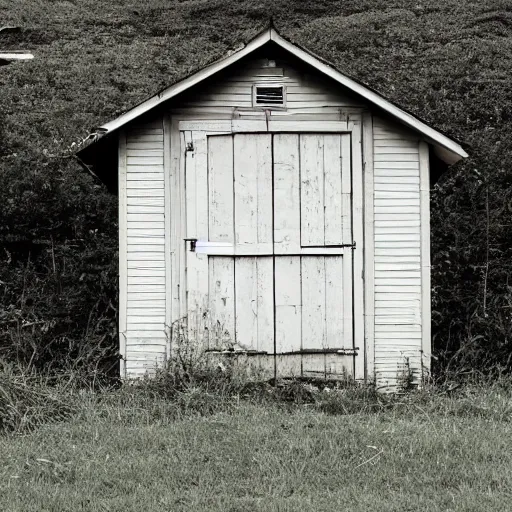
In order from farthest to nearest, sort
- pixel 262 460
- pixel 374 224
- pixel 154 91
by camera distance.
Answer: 1. pixel 154 91
2. pixel 374 224
3. pixel 262 460

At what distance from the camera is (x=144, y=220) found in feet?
28.2

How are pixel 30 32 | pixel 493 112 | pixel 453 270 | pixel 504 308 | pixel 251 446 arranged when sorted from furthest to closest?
pixel 30 32 < pixel 493 112 < pixel 453 270 < pixel 504 308 < pixel 251 446

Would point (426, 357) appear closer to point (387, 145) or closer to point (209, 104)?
point (387, 145)

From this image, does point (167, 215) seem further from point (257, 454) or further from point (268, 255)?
point (257, 454)

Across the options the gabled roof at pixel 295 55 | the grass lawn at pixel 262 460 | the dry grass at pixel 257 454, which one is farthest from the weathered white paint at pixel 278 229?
the grass lawn at pixel 262 460

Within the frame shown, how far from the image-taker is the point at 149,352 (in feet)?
28.0

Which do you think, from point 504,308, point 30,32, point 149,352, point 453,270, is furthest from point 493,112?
point 30,32

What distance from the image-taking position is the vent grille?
8.52 m

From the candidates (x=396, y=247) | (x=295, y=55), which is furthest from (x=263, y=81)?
(x=396, y=247)

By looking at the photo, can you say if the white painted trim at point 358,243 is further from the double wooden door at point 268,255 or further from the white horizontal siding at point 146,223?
the white horizontal siding at point 146,223

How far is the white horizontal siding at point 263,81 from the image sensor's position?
8.52m

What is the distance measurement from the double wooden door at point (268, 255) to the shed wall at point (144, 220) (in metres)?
0.30

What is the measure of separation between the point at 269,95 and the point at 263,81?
0.15 m

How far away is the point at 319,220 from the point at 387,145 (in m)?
1.03
